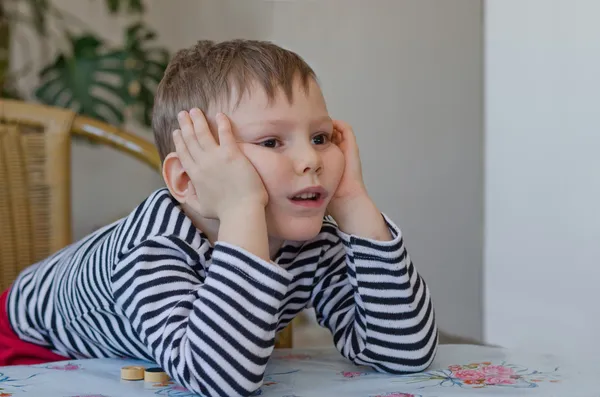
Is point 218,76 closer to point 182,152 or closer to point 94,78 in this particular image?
point 182,152

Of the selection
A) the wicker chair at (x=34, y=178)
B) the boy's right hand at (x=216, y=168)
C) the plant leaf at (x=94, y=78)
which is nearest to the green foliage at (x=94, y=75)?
the plant leaf at (x=94, y=78)

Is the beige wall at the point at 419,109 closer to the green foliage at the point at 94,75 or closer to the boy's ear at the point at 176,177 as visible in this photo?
the green foliage at the point at 94,75

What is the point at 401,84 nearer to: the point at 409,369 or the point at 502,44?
the point at 502,44

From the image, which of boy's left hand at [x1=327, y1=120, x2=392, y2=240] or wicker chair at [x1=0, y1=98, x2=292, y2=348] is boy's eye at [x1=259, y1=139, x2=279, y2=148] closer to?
boy's left hand at [x1=327, y1=120, x2=392, y2=240]

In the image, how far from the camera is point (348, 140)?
95 cm

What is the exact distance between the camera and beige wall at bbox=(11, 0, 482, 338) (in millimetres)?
2297

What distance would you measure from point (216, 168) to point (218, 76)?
0.36 feet

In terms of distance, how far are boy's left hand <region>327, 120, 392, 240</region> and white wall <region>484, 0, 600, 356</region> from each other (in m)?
0.95

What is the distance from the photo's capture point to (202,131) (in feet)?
Answer: 2.68

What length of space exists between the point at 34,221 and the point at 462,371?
0.98 m

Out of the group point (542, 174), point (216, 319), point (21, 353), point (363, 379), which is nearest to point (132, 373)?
point (216, 319)

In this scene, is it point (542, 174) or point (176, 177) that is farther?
point (542, 174)

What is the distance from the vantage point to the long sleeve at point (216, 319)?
2.38ft

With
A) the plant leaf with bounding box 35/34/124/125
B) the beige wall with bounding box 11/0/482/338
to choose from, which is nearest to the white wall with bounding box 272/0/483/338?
the beige wall with bounding box 11/0/482/338
